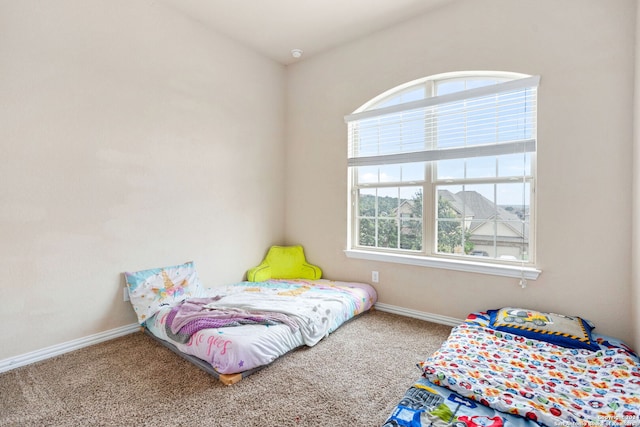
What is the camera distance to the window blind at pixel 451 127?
252cm

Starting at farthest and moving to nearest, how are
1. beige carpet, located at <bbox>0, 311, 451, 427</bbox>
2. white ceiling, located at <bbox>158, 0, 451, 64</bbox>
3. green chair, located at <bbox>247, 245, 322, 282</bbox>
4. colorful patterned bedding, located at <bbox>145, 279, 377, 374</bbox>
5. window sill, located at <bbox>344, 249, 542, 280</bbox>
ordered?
green chair, located at <bbox>247, 245, 322, 282</bbox> → white ceiling, located at <bbox>158, 0, 451, 64</bbox> → window sill, located at <bbox>344, 249, 542, 280</bbox> → colorful patterned bedding, located at <bbox>145, 279, 377, 374</bbox> → beige carpet, located at <bbox>0, 311, 451, 427</bbox>

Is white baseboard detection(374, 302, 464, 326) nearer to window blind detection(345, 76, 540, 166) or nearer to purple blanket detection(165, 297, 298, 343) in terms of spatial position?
purple blanket detection(165, 297, 298, 343)

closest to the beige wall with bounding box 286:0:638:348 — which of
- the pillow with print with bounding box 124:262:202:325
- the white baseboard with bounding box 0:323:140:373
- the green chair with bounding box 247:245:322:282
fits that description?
the green chair with bounding box 247:245:322:282

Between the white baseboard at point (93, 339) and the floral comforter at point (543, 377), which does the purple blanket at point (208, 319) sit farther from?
the floral comforter at point (543, 377)

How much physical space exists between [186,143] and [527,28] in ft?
10.1

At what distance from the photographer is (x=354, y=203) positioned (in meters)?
3.54

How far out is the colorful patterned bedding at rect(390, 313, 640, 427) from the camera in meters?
1.35

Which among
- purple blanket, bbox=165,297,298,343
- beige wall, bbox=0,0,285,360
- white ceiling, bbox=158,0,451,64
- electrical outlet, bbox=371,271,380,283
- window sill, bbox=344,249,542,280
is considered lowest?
purple blanket, bbox=165,297,298,343

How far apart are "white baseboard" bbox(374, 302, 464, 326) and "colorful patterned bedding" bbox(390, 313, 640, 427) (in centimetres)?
62

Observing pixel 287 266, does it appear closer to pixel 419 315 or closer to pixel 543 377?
pixel 419 315

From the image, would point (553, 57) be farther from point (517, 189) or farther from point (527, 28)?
point (517, 189)

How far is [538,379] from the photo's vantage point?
5.38 feet

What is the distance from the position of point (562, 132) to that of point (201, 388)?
303 cm

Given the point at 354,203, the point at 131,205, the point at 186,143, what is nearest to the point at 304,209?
the point at 354,203
